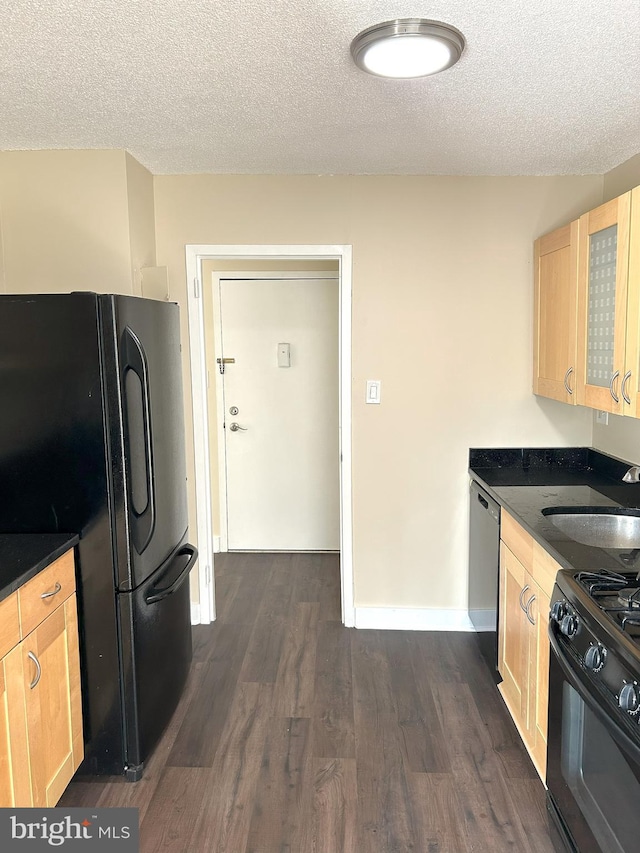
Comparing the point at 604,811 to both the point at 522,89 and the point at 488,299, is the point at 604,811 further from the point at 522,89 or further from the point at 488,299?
the point at 488,299

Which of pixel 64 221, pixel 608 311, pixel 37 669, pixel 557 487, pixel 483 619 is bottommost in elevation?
pixel 483 619

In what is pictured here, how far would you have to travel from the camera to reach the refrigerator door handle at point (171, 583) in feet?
7.66

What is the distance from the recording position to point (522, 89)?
6.93 feet

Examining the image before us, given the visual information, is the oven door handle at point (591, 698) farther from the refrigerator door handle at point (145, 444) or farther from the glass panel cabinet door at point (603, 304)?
the refrigerator door handle at point (145, 444)

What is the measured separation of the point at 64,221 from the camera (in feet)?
9.40

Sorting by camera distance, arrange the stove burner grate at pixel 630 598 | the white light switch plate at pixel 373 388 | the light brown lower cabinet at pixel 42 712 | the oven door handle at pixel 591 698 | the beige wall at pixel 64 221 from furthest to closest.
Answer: the white light switch plate at pixel 373 388 < the beige wall at pixel 64 221 < the light brown lower cabinet at pixel 42 712 < the stove burner grate at pixel 630 598 < the oven door handle at pixel 591 698

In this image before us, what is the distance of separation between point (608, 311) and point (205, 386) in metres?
2.01

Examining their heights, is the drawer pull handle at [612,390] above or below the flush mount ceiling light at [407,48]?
below

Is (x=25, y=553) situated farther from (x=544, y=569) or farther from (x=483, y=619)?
(x=483, y=619)

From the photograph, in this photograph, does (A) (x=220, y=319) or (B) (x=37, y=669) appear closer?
(B) (x=37, y=669)

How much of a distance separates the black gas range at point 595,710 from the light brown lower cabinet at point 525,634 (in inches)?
6.2

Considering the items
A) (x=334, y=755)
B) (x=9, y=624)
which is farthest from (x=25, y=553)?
(x=334, y=755)

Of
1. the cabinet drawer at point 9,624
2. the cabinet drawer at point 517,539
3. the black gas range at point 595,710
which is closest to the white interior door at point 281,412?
the cabinet drawer at point 517,539

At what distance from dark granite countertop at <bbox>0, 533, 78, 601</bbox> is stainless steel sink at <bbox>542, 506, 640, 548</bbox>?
1749 mm
